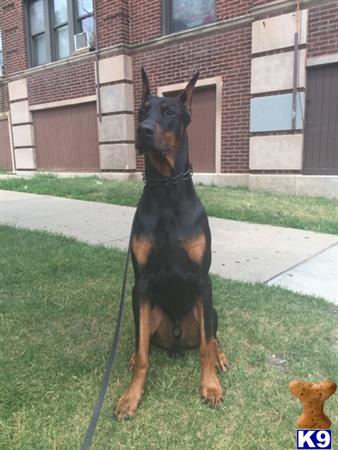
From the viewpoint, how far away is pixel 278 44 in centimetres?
774

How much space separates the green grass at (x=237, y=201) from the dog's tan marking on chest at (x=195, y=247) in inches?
148

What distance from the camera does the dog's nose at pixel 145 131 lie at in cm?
203

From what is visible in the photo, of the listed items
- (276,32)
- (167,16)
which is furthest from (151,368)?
(167,16)

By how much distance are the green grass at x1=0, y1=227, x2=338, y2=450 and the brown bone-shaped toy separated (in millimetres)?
722

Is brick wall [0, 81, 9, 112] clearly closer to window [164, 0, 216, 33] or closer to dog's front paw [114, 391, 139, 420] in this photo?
window [164, 0, 216, 33]

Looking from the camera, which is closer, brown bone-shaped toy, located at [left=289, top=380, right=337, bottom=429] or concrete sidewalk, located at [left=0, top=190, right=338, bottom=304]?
brown bone-shaped toy, located at [left=289, top=380, right=337, bottom=429]

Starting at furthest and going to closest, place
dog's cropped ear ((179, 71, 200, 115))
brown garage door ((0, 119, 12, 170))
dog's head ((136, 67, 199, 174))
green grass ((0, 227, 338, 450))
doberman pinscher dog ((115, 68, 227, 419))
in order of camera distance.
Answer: brown garage door ((0, 119, 12, 170)) < dog's cropped ear ((179, 71, 200, 115)) < doberman pinscher dog ((115, 68, 227, 419)) < dog's head ((136, 67, 199, 174)) < green grass ((0, 227, 338, 450))

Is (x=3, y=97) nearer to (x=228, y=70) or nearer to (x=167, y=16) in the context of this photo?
(x=167, y=16)

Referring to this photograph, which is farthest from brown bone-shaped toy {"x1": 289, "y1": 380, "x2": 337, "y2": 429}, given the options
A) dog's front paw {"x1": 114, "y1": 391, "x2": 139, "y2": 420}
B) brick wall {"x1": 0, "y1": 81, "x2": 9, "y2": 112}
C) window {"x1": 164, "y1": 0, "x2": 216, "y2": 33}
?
brick wall {"x1": 0, "y1": 81, "x2": 9, "y2": 112}

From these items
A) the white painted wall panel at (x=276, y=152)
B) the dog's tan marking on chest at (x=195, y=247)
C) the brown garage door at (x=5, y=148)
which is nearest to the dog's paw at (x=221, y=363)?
the dog's tan marking on chest at (x=195, y=247)

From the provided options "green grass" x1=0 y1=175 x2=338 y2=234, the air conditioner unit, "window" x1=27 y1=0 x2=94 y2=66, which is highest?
"window" x1=27 y1=0 x2=94 y2=66

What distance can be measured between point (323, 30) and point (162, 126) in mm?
6570

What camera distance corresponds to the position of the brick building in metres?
7.66

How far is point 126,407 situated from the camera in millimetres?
2082
